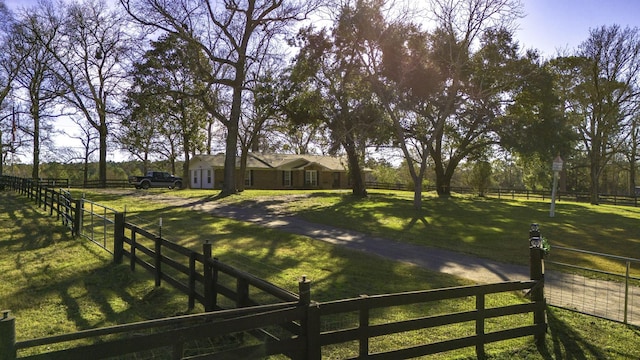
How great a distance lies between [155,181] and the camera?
1773 inches

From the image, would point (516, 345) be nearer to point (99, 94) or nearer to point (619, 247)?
point (619, 247)

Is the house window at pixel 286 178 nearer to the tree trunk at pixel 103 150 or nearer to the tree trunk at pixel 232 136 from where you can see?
the tree trunk at pixel 103 150

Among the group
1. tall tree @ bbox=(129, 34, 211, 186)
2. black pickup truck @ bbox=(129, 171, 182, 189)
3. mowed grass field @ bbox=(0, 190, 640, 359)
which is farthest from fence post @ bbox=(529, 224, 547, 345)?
black pickup truck @ bbox=(129, 171, 182, 189)

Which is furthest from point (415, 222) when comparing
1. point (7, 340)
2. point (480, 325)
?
point (7, 340)

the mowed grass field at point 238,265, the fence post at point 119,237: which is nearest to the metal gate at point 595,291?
the mowed grass field at point 238,265

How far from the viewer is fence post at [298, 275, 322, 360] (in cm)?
407

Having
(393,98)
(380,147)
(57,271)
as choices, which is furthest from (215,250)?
(380,147)

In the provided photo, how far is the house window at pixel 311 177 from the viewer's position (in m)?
52.8

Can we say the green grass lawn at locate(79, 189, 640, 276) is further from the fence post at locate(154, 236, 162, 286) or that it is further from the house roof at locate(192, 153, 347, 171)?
the house roof at locate(192, 153, 347, 171)

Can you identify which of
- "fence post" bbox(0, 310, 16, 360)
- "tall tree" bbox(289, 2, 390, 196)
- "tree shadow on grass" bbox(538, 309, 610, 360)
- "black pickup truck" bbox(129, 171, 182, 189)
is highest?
"tall tree" bbox(289, 2, 390, 196)

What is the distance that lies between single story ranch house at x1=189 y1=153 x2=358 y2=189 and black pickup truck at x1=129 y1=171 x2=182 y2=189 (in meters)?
3.58

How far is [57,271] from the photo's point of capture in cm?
939

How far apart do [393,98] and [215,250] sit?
1612cm

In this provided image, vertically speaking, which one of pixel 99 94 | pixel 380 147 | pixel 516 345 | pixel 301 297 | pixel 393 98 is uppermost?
pixel 99 94
